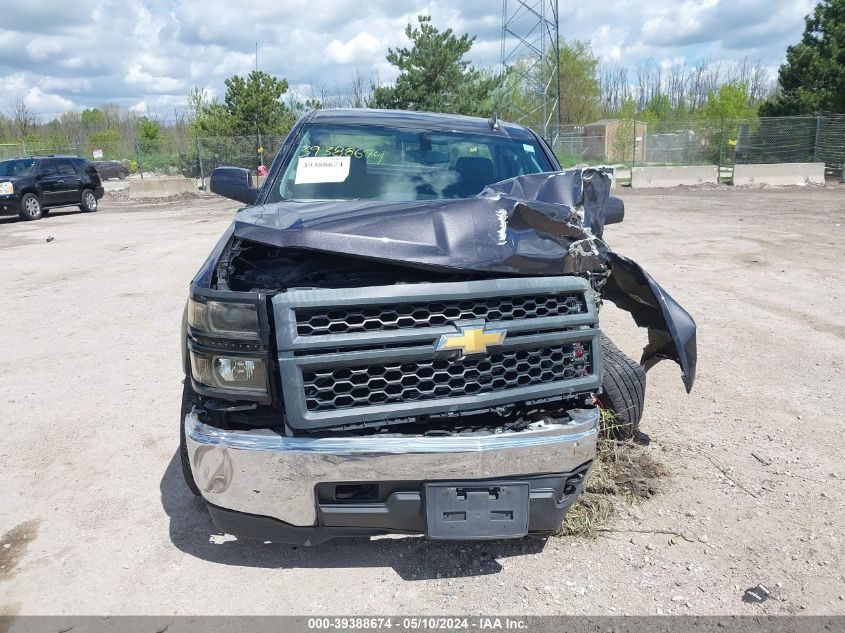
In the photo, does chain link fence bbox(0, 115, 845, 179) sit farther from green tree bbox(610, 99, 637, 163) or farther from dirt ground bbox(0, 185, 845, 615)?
dirt ground bbox(0, 185, 845, 615)

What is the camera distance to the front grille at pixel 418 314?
90.4 inches

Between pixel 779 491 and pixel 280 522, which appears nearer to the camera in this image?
pixel 280 522

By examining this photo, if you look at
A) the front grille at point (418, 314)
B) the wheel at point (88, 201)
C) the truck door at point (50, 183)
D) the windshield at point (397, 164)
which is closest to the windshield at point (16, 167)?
the truck door at point (50, 183)

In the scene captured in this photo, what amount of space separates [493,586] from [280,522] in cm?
91

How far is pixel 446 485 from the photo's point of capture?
2357mm

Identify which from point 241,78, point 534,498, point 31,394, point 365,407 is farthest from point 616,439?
point 241,78

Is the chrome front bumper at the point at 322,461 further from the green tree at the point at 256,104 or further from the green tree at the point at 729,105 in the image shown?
the green tree at the point at 729,105

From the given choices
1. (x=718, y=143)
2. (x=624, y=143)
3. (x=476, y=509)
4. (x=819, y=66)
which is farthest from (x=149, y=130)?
(x=476, y=509)

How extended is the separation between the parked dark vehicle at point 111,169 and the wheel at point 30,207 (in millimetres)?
23121

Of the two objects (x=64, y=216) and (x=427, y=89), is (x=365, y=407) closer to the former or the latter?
(x=64, y=216)

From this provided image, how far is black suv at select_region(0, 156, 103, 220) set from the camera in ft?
57.0

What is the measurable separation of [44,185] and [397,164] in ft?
59.1

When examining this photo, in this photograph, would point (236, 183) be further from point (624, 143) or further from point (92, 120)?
point (92, 120)

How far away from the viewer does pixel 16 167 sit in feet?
59.2
